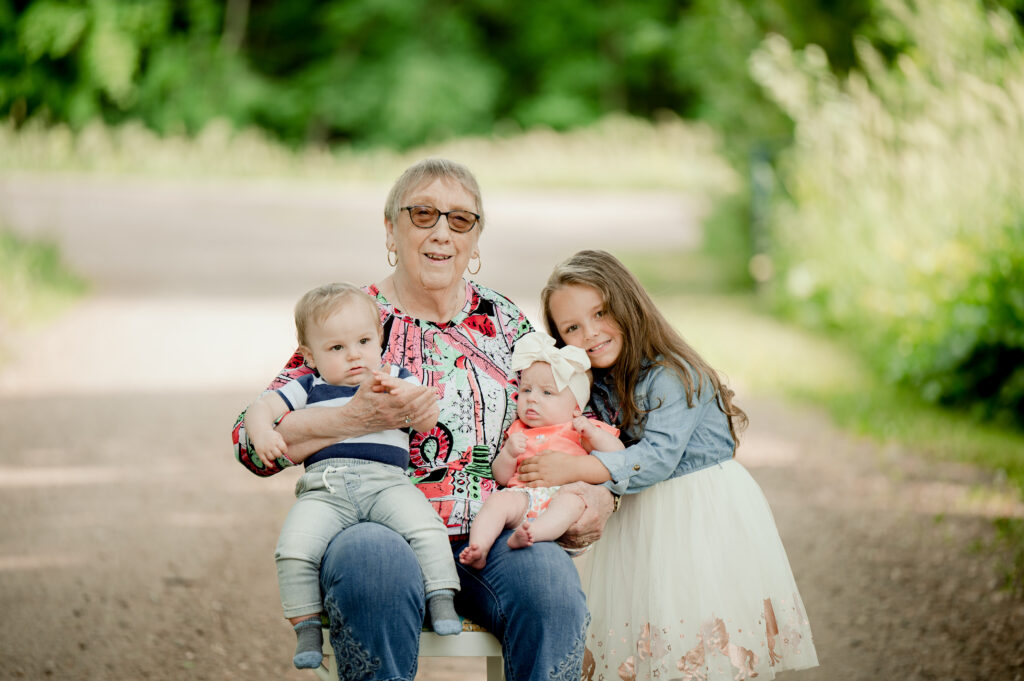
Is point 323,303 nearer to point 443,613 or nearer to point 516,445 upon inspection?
point 516,445

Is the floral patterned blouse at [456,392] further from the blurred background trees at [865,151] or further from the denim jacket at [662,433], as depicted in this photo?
the blurred background trees at [865,151]

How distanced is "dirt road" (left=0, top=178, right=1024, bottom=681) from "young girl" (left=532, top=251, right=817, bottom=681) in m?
0.98

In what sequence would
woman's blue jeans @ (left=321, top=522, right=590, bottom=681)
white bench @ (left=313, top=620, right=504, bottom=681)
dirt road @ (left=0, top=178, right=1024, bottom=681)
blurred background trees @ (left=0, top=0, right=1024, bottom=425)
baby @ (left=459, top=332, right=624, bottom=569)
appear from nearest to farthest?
woman's blue jeans @ (left=321, top=522, right=590, bottom=681) < white bench @ (left=313, top=620, right=504, bottom=681) < baby @ (left=459, top=332, right=624, bottom=569) < dirt road @ (left=0, top=178, right=1024, bottom=681) < blurred background trees @ (left=0, top=0, right=1024, bottom=425)

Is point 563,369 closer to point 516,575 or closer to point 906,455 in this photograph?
point 516,575

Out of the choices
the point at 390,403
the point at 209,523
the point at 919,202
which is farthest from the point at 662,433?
the point at 919,202

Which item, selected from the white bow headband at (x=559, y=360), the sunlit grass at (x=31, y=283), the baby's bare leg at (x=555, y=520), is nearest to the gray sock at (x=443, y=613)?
the baby's bare leg at (x=555, y=520)

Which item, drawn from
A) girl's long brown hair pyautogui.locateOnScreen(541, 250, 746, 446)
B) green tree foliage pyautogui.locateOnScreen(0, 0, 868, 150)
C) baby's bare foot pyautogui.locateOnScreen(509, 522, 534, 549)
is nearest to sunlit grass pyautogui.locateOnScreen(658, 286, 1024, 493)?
girl's long brown hair pyautogui.locateOnScreen(541, 250, 746, 446)

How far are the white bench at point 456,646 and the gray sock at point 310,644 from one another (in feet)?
0.29

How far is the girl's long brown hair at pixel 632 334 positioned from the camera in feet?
10.0

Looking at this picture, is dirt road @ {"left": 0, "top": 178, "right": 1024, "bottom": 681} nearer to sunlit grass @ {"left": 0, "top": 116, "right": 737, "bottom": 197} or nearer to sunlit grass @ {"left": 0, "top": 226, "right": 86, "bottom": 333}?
sunlit grass @ {"left": 0, "top": 226, "right": 86, "bottom": 333}

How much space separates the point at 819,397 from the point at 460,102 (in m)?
23.5

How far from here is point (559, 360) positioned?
299cm

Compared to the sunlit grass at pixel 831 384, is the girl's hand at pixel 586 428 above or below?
above

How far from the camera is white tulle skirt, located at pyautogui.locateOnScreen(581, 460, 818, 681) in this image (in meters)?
2.89
